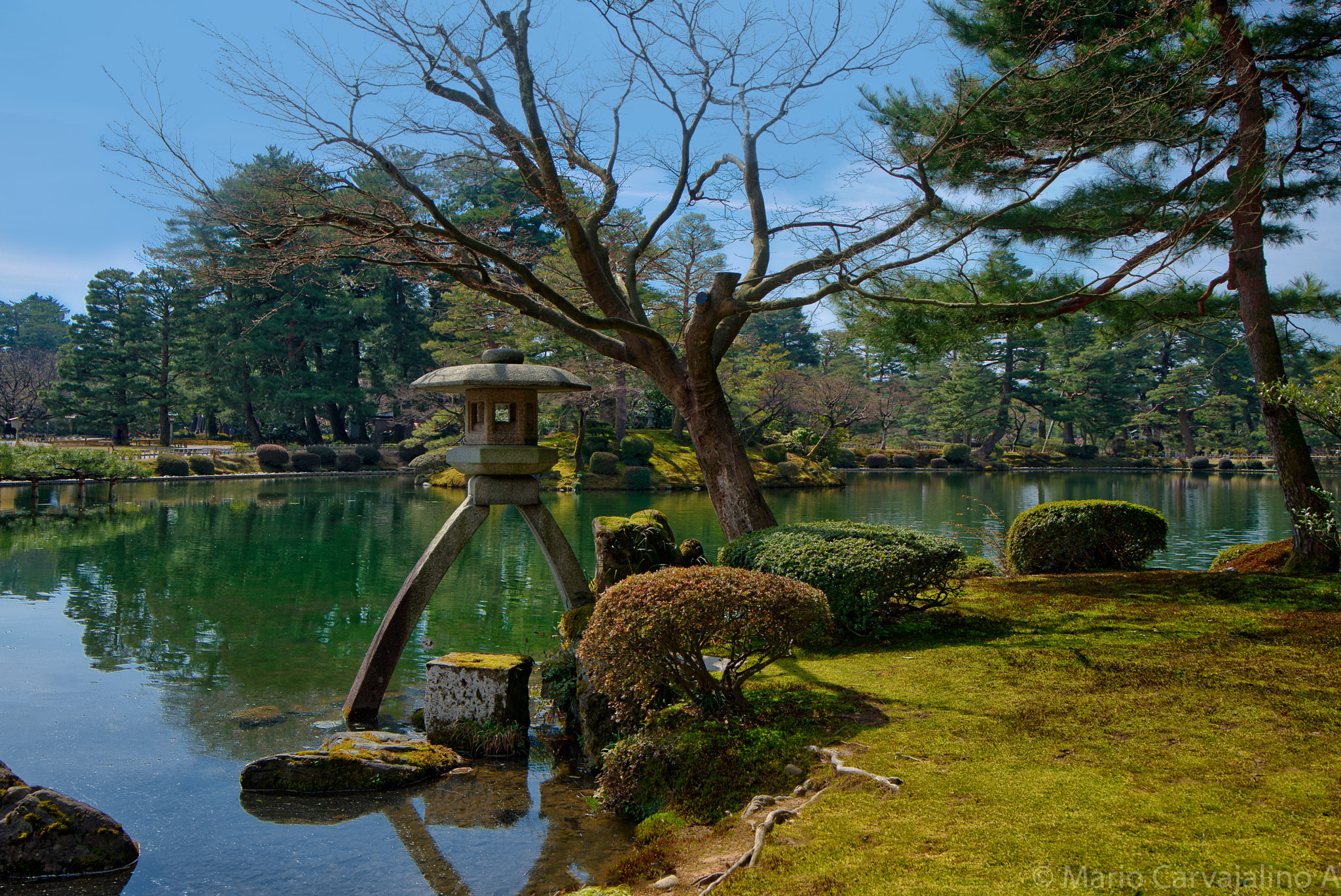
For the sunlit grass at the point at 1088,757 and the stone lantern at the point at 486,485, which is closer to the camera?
the sunlit grass at the point at 1088,757

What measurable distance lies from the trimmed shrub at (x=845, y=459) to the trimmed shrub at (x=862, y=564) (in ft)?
98.5

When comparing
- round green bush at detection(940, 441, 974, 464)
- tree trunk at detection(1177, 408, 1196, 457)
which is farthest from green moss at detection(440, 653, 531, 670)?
tree trunk at detection(1177, 408, 1196, 457)

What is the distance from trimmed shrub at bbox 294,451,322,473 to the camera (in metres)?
30.7

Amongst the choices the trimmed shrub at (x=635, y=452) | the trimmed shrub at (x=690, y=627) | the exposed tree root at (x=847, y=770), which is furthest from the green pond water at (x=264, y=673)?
the trimmed shrub at (x=635, y=452)

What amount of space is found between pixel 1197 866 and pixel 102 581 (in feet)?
39.9

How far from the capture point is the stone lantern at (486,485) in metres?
5.56

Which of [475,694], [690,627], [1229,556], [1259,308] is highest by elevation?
[1259,308]

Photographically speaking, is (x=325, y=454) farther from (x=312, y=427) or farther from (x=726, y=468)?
(x=726, y=468)

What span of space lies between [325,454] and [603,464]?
12.2 meters

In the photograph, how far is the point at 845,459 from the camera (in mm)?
38000

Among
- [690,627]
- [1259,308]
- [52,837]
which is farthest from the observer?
[1259,308]

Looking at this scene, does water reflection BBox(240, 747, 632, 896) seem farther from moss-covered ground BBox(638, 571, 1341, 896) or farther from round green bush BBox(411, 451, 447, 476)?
round green bush BBox(411, 451, 447, 476)

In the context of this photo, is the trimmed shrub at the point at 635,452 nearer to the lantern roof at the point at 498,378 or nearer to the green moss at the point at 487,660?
the lantern roof at the point at 498,378

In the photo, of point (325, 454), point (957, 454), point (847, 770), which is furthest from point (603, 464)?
point (847, 770)
